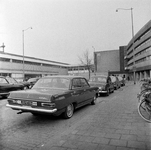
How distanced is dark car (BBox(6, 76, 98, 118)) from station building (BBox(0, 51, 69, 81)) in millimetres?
28578

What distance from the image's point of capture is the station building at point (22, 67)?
45659 mm

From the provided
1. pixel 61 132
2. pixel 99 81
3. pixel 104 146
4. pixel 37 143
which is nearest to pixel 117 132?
pixel 104 146

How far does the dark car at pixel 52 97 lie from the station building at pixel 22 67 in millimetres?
28578

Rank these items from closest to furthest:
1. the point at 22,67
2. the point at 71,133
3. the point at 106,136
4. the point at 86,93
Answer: the point at 106,136 → the point at 71,133 → the point at 86,93 → the point at 22,67

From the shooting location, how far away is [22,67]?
173 feet

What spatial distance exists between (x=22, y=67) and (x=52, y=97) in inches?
2015

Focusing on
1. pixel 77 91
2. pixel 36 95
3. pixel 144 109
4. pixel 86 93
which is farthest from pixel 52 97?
pixel 144 109

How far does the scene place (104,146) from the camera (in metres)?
3.24

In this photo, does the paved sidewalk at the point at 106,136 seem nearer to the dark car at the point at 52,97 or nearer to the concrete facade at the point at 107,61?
the dark car at the point at 52,97

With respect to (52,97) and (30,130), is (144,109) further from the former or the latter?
(30,130)

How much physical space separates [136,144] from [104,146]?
716 millimetres

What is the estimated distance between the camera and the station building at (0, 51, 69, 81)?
45.7m

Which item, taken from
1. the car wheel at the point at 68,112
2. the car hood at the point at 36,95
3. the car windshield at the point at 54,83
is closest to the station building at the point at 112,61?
the car windshield at the point at 54,83

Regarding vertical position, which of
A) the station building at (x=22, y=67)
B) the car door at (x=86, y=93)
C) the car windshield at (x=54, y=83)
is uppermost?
the station building at (x=22, y=67)
